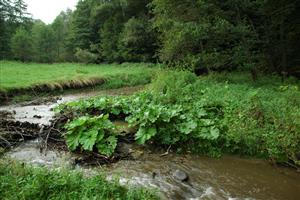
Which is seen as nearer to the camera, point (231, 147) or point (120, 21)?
point (231, 147)

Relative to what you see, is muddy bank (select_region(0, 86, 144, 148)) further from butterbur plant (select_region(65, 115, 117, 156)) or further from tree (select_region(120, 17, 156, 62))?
tree (select_region(120, 17, 156, 62))

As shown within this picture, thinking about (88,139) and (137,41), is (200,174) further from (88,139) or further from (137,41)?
(137,41)

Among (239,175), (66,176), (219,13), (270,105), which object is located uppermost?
(219,13)

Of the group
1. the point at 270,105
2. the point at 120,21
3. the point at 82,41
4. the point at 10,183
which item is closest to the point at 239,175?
the point at 270,105

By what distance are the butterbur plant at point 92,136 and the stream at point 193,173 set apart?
35 cm

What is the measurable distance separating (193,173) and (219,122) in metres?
2.17

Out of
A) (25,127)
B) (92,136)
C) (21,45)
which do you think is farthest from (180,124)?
(21,45)

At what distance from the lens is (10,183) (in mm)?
4574

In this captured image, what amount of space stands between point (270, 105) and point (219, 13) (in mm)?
6840

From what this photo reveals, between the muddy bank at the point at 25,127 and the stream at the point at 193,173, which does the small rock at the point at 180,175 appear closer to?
the stream at the point at 193,173

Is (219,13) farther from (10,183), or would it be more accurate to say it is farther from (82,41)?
(82,41)

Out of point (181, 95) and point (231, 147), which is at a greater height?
point (181, 95)

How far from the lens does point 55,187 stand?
463 cm

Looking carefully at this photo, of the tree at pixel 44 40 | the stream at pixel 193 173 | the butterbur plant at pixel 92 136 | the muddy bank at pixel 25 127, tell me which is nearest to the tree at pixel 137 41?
the tree at pixel 44 40
